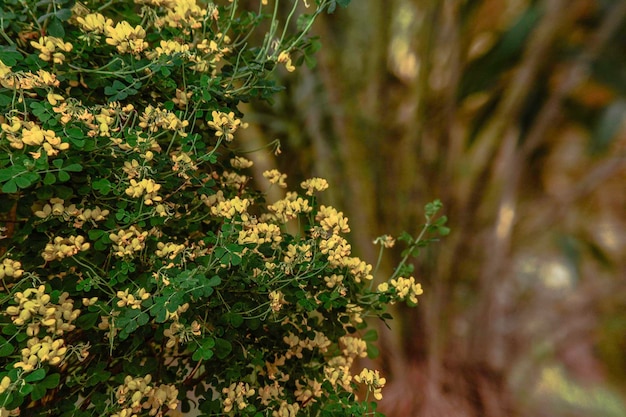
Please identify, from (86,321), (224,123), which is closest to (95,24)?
(224,123)

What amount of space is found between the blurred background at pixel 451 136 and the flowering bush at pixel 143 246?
61 cm

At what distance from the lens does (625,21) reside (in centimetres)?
132

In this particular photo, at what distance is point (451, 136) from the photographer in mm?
1309

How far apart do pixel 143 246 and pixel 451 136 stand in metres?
1.02

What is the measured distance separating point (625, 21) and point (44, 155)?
1597mm

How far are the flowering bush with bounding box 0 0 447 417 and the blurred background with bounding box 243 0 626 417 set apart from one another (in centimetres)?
61

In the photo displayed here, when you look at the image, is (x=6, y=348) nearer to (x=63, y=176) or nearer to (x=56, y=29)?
(x=63, y=176)

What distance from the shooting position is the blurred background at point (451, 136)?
50.0 inches

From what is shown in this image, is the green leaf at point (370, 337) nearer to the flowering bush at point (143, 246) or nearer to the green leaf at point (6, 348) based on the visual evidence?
the flowering bush at point (143, 246)

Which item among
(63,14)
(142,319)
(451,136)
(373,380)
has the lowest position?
(142,319)

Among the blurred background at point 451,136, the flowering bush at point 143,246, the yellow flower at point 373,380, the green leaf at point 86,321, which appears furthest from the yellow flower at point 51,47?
the blurred background at point 451,136

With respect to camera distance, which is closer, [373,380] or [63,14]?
[63,14]

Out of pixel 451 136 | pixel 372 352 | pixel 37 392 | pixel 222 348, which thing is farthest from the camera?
pixel 451 136

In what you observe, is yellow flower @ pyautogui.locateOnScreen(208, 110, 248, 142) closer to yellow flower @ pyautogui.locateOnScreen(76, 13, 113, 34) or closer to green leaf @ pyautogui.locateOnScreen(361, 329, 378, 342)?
yellow flower @ pyautogui.locateOnScreen(76, 13, 113, 34)
